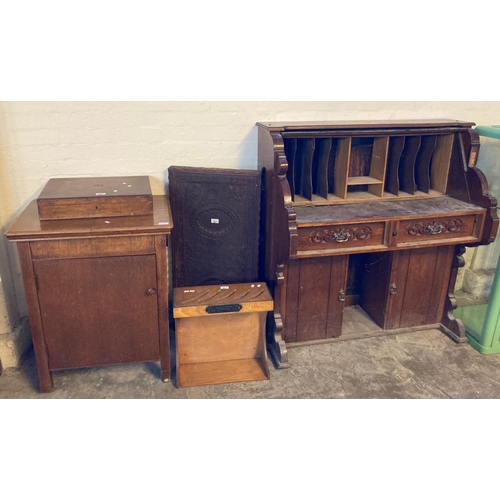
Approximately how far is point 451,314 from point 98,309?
7.58 ft

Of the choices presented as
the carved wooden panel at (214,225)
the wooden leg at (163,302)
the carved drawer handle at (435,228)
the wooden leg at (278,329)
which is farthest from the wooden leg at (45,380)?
the carved drawer handle at (435,228)

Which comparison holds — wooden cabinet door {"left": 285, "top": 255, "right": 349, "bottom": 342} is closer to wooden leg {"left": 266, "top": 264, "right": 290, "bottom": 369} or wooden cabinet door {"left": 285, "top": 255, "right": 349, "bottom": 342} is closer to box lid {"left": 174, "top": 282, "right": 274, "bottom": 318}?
wooden leg {"left": 266, "top": 264, "right": 290, "bottom": 369}

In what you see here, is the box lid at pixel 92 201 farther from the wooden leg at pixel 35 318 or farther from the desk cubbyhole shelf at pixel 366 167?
the desk cubbyhole shelf at pixel 366 167

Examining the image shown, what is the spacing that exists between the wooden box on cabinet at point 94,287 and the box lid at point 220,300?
0.16m

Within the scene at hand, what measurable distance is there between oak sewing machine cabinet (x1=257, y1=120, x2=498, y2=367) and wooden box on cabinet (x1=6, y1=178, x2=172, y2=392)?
2.33 ft

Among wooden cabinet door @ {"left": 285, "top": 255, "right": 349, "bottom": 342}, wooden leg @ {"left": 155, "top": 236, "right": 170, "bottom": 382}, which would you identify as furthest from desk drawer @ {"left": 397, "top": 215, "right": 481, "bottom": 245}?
wooden leg @ {"left": 155, "top": 236, "right": 170, "bottom": 382}

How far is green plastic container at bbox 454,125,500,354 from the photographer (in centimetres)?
306

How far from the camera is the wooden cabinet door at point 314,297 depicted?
10.0 feet

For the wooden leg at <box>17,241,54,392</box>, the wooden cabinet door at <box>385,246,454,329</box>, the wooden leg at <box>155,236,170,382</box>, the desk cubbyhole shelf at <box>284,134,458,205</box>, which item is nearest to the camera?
the wooden leg at <box>17,241,54,392</box>

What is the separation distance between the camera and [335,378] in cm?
290

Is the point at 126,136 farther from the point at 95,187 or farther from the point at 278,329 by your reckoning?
the point at 278,329

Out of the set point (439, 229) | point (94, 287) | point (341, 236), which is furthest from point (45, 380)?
point (439, 229)

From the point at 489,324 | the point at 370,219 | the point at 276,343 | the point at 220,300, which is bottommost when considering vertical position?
Result: the point at 276,343

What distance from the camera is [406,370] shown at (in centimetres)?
299
